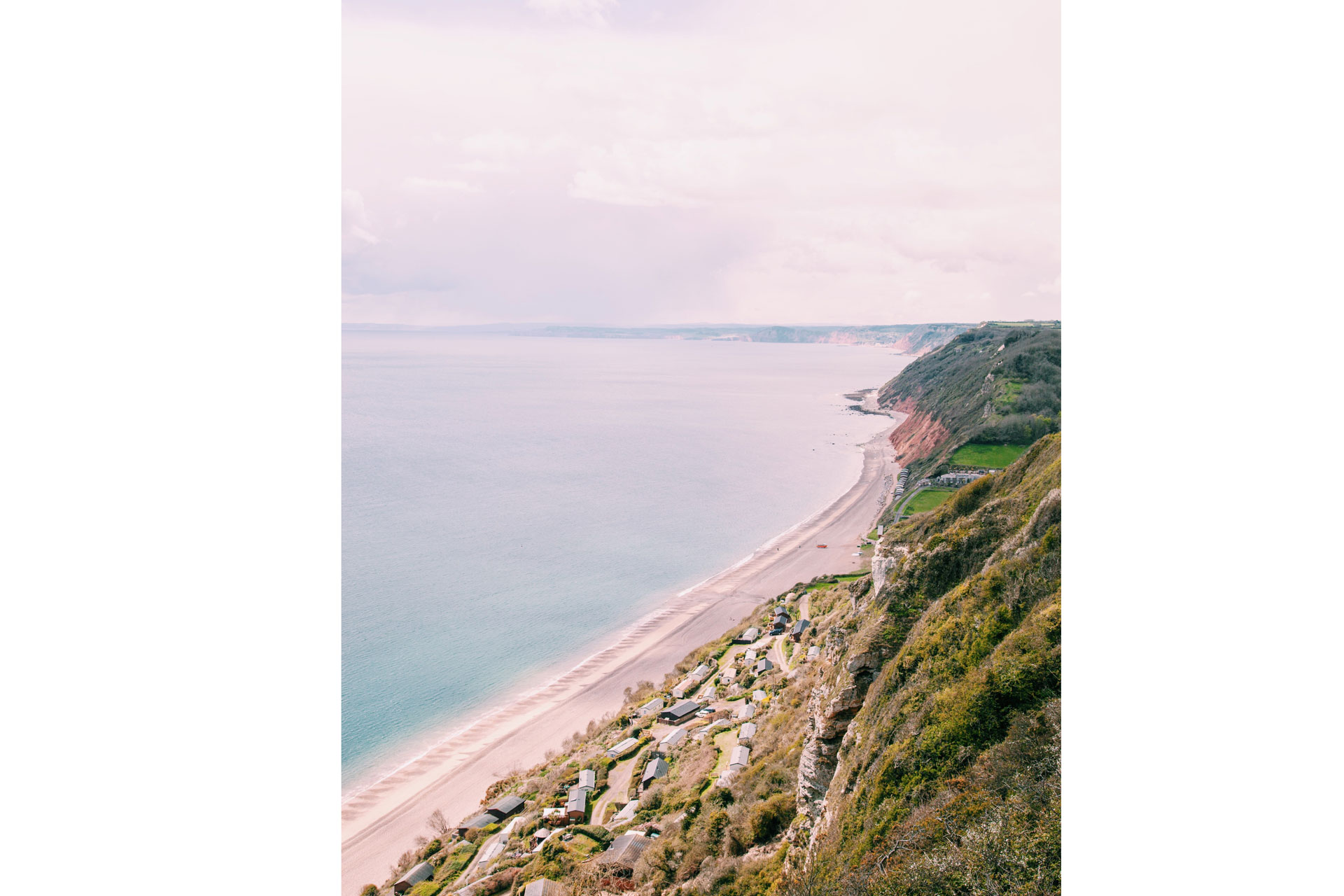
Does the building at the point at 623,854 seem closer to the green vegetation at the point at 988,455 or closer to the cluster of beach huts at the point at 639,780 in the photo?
the cluster of beach huts at the point at 639,780

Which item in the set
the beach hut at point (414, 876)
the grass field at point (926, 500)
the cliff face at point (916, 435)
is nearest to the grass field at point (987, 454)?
the grass field at point (926, 500)

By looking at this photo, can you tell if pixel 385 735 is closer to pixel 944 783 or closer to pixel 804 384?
pixel 944 783

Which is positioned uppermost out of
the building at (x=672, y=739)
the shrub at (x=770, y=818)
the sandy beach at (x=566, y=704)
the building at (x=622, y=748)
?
the shrub at (x=770, y=818)

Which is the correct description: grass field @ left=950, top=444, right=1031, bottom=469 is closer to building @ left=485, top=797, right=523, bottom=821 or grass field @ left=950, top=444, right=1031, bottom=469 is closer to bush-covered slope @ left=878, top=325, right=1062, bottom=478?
bush-covered slope @ left=878, top=325, right=1062, bottom=478

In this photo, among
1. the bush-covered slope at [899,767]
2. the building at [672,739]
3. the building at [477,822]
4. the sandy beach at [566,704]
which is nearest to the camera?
the bush-covered slope at [899,767]

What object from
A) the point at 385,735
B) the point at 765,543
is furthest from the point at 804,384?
the point at 385,735

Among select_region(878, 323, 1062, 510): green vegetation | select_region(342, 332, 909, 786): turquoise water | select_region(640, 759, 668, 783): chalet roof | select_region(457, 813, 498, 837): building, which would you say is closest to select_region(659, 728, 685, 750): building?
select_region(640, 759, 668, 783): chalet roof

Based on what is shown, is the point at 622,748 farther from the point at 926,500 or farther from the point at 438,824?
the point at 926,500
